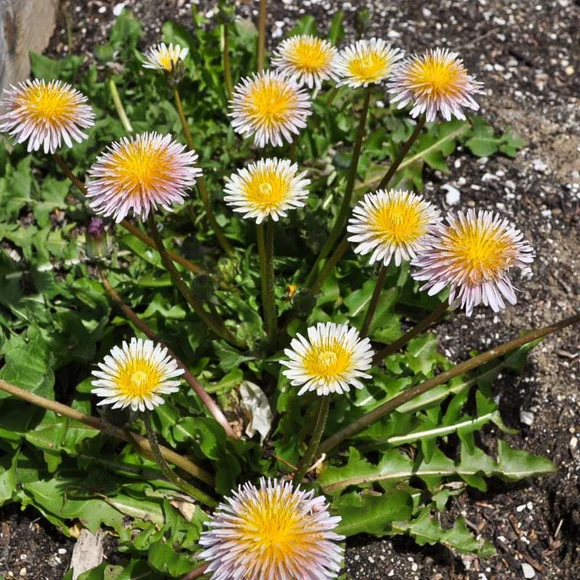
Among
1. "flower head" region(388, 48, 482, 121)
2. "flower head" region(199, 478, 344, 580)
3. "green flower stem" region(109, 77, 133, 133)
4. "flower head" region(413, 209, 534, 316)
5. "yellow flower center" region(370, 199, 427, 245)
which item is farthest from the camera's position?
"green flower stem" region(109, 77, 133, 133)

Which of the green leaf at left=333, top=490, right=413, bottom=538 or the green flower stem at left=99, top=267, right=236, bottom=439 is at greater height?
the green flower stem at left=99, top=267, right=236, bottom=439

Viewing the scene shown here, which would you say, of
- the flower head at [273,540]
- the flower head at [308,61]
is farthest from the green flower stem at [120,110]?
the flower head at [273,540]

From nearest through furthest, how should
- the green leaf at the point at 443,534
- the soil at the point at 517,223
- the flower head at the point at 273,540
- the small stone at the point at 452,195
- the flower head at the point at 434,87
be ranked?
1. the flower head at the point at 273,540
2. the flower head at the point at 434,87
3. the green leaf at the point at 443,534
4. the soil at the point at 517,223
5. the small stone at the point at 452,195

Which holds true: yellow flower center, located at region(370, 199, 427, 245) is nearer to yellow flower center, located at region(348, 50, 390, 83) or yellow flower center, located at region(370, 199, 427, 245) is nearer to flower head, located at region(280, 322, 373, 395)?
flower head, located at region(280, 322, 373, 395)

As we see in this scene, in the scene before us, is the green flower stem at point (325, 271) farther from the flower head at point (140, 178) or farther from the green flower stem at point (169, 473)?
the green flower stem at point (169, 473)

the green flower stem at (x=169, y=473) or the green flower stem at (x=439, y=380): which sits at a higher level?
the green flower stem at (x=439, y=380)

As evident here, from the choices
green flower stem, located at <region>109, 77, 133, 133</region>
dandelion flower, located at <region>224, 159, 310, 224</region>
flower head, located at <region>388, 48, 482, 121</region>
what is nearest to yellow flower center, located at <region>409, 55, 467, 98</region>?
flower head, located at <region>388, 48, 482, 121</region>

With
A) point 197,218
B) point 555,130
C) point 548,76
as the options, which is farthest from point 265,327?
point 548,76
